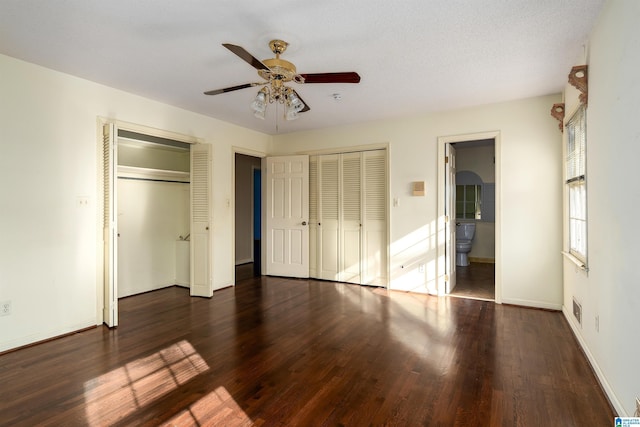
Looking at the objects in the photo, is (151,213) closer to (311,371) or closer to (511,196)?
(311,371)

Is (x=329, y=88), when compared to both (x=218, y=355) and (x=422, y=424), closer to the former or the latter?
(x=218, y=355)

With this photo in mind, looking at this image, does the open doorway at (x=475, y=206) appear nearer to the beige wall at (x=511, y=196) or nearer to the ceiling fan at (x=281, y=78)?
the beige wall at (x=511, y=196)

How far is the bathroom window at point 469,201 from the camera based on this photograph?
716cm

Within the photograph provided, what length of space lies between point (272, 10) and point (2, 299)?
3287mm

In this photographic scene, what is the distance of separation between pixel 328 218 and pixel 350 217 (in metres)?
0.40

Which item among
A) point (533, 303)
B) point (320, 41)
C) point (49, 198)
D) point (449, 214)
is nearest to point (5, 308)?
point (49, 198)

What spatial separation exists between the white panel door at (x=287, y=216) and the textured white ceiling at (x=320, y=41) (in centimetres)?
199

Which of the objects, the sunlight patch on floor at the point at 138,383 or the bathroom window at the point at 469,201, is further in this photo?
the bathroom window at the point at 469,201

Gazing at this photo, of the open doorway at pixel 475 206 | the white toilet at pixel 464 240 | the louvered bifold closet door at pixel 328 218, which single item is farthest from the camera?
the open doorway at pixel 475 206

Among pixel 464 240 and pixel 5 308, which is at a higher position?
pixel 464 240

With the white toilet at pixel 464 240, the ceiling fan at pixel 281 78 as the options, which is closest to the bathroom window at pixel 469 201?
the white toilet at pixel 464 240

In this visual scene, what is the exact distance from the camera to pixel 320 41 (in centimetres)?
264

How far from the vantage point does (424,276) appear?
4676mm

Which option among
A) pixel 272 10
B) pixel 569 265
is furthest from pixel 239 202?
pixel 569 265
